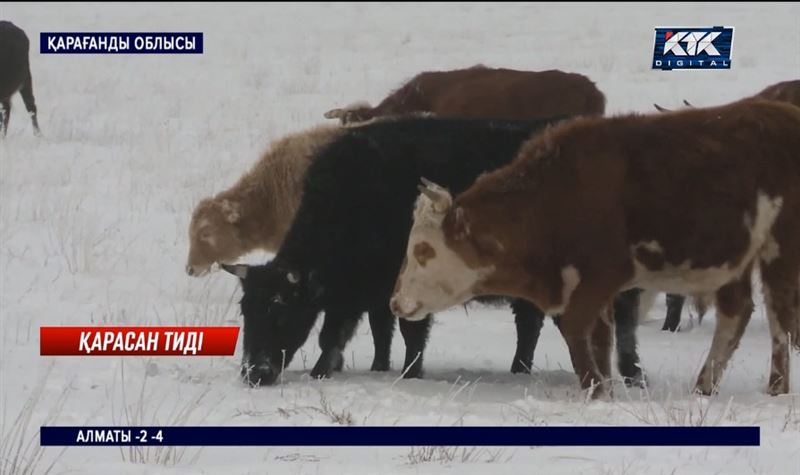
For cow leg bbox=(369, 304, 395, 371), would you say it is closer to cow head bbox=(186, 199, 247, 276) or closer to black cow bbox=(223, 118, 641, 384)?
black cow bbox=(223, 118, 641, 384)

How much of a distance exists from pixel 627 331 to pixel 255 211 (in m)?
3.31

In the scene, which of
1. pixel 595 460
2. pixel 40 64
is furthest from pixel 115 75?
pixel 595 460

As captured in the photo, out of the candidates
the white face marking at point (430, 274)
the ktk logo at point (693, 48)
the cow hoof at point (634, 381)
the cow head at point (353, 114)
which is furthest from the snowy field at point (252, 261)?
the ktk logo at point (693, 48)

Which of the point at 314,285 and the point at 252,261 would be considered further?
the point at 252,261

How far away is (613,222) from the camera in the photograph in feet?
23.1

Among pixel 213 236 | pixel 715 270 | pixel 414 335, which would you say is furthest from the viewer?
pixel 213 236

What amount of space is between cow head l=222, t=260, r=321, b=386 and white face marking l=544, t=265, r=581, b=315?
1869 millimetres

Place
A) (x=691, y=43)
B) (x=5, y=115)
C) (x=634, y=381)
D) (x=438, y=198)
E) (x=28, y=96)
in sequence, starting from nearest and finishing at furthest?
(x=438, y=198), (x=634, y=381), (x=691, y=43), (x=5, y=115), (x=28, y=96)

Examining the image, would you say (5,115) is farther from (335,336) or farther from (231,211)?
(335,336)

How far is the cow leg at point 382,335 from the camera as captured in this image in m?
8.65

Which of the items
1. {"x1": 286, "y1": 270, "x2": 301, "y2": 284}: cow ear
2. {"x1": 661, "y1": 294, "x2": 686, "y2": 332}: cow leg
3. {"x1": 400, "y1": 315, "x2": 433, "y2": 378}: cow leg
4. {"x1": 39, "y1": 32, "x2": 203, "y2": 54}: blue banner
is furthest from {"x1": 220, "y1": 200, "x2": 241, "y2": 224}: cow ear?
{"x1": 661, "y1": 294, "x2": 686, "y2": 332}: cow leg

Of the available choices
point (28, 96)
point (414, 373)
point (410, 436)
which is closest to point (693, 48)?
point (414, 373)

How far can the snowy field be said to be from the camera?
569 cm

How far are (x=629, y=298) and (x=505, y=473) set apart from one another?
3.42m
